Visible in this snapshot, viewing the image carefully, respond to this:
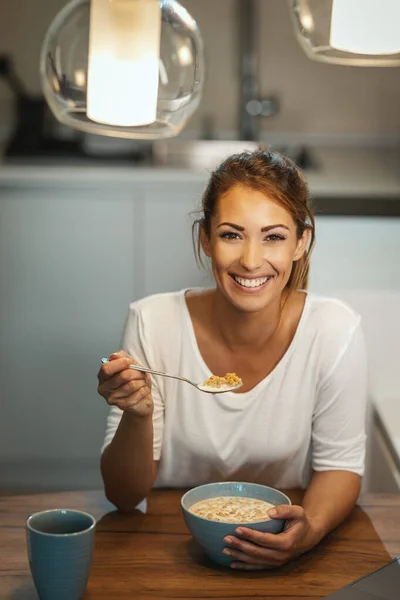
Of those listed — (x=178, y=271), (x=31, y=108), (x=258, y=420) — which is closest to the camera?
(x=258, y=420)

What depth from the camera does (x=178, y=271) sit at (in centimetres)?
337

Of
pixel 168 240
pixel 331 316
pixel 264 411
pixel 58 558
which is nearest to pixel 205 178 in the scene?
pixel 168 240

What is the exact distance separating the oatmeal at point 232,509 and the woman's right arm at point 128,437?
0.53ft

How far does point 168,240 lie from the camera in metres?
3.35

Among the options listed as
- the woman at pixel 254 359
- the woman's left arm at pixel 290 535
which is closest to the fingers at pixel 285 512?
the woman's left arm at pixel 290 535

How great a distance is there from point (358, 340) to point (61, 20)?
35.9 inches

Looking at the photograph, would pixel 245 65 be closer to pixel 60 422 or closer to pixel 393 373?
pixel 60 422

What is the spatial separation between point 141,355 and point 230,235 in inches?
12.2

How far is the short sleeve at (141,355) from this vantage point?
177 cm

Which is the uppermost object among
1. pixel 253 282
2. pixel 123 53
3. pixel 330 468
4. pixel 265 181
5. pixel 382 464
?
pixel 123 53

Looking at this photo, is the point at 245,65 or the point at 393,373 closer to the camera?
the point at 393,373

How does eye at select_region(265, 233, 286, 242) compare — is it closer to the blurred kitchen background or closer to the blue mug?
the blue mug

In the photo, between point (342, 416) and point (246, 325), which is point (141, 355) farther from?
point (342, 416)

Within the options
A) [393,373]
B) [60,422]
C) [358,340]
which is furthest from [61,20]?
[60,422]
